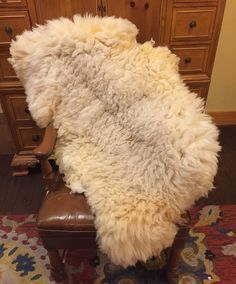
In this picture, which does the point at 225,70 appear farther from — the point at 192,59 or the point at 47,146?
the point at 47,146

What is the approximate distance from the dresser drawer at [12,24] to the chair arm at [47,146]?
1.90 ft

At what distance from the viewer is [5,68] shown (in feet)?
5.27

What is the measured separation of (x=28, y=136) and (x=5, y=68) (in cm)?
48

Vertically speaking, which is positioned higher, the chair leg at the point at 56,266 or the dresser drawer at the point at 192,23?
the dresser drawer at the point at 192,23

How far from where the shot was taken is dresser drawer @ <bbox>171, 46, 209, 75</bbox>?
5.37 feet

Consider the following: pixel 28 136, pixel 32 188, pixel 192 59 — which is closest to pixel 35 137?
pixel 28 136

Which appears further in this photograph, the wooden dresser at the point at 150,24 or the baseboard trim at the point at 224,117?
the baseboard trim at the point at 224,117

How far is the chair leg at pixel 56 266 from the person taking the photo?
4.07 feet

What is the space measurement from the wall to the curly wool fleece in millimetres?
1021

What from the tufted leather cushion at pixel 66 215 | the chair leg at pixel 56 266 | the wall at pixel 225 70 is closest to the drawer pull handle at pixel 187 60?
Answer: the wall at pixel 225 70

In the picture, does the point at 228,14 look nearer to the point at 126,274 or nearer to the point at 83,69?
the point at 83,69

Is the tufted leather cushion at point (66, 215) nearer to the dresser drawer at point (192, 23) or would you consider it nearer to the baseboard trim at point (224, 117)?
the dresser drawer at point (192, 23)

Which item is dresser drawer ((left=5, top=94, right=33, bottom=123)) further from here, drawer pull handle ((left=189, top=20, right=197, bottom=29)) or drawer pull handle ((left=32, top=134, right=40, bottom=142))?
drawer pull handle ((left=189, top=20, right=197, bottom=29))

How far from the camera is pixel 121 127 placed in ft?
4.27
